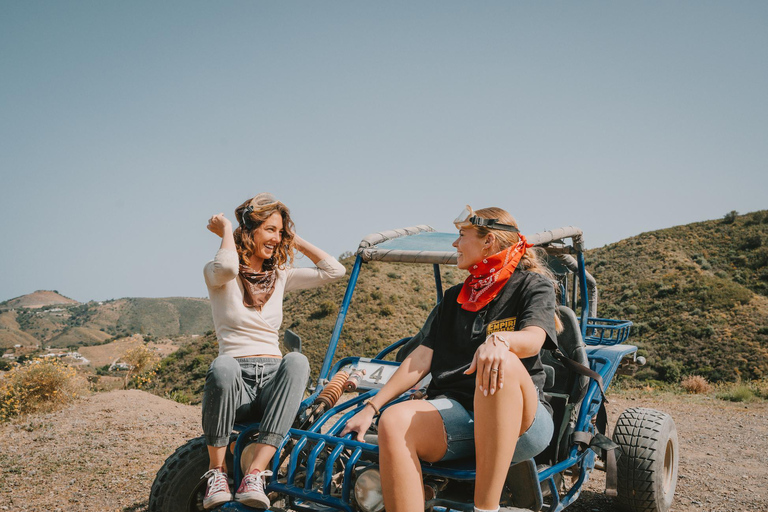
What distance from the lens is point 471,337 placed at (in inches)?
104

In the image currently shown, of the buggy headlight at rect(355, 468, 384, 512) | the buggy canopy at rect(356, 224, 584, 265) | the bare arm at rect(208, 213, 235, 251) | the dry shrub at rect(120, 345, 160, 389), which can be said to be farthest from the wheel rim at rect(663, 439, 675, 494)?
the dry shrub at rect(120, 345, 160, 389)

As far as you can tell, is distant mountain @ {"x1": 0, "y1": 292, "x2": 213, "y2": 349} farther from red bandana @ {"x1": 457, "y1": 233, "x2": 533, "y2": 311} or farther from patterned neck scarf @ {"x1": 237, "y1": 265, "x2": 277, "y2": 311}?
red bandana @ {"x1": 457, "y1": 233, "x2": 533, "y2": 311}

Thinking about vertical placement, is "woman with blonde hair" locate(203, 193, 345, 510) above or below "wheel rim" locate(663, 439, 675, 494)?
above

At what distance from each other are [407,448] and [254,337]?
4.02 ft

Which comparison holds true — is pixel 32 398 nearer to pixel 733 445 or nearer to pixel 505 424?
pixel 505 424

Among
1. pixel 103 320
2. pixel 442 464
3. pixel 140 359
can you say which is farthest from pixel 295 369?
pixel 103 320

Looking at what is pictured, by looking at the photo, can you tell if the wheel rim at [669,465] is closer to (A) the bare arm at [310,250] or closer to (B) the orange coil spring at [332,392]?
(B) the orange coil spring at [332,392]

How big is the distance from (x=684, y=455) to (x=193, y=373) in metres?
25.8

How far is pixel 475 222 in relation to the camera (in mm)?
2674

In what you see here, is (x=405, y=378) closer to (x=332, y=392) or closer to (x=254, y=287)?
(x=332, y=392)

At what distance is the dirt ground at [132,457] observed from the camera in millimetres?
4445

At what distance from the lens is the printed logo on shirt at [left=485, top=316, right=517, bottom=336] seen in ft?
8.34

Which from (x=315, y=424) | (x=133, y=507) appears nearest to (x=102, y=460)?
(x=133, y=507)

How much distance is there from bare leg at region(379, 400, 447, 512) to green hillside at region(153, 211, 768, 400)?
835 inches
